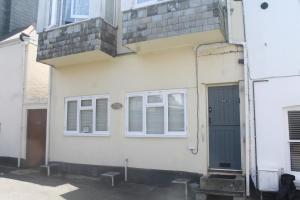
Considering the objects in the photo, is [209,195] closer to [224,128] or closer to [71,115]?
[224,128]

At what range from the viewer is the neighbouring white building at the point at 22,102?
37.6 ft

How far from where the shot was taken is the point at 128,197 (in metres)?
7.20

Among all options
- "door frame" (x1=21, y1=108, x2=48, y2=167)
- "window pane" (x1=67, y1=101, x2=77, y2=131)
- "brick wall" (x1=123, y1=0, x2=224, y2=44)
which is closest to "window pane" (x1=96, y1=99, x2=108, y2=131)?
"window pane" (x1=67, y1=101, x2=77, y2=131)

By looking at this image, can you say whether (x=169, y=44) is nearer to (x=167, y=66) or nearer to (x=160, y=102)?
(x=167, y=66)

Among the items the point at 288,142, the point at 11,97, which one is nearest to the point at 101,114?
the point at 11,97

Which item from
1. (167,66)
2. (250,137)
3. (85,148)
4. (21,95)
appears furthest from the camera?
(21,95)

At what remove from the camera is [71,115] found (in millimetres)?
10258

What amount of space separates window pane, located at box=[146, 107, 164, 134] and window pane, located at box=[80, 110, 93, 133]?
218 cm

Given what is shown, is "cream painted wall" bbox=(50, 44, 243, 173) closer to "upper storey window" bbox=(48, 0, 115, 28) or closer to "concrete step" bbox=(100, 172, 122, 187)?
"concrete step" bbox=(100, 172, 122, 187)

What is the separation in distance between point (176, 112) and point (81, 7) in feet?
16.0

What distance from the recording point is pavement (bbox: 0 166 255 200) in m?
7.18

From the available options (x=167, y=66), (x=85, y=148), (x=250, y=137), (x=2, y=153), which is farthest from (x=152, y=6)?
(x=2, y=153)

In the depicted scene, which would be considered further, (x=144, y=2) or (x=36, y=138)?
(x=36, y=138)

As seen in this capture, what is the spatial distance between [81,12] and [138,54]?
8.73ft
